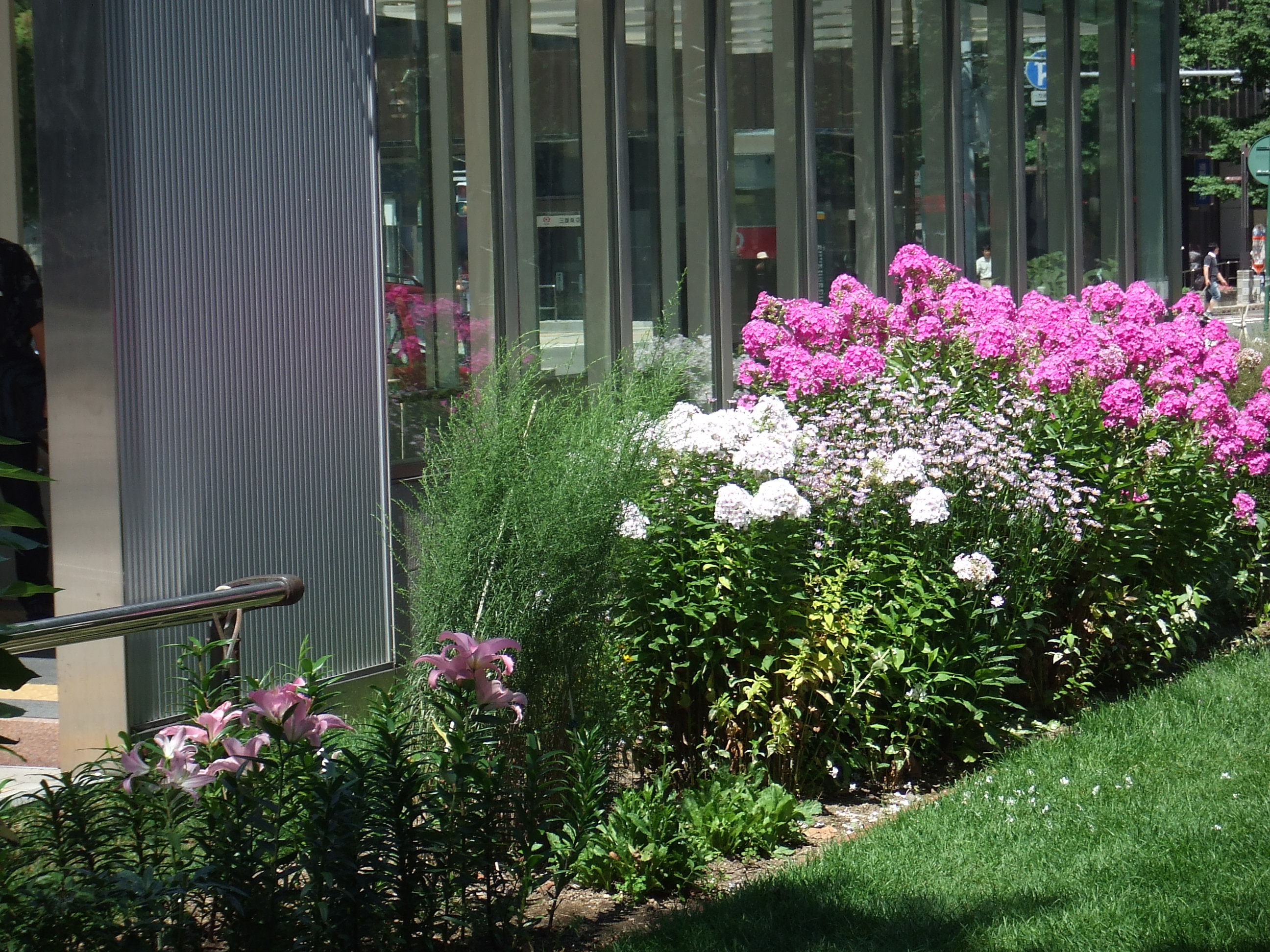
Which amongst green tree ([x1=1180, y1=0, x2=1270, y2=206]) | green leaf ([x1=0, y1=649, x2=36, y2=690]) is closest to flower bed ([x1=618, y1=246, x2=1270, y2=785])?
green leaf ([x1=0, y1=649, x2=36, y2=690])

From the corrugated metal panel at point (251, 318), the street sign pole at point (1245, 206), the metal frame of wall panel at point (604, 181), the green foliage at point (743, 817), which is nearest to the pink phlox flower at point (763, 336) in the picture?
the metal frame of wall panel at point (604, 181)

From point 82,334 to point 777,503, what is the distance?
250 cm

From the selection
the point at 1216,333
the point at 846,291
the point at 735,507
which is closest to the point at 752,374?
the point at 846,291

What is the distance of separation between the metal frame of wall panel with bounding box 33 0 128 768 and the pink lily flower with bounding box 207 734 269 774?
6.53 feet

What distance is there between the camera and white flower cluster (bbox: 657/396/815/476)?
19.0ft

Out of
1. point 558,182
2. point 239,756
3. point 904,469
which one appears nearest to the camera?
point 239,756

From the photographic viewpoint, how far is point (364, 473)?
6348 mm

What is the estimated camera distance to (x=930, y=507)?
575 centimetres

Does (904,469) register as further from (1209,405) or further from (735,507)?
(1209,405)

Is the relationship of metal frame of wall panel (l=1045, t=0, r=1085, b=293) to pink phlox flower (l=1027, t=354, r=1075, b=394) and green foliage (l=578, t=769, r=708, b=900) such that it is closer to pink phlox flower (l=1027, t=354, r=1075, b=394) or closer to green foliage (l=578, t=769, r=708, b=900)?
pink phlox flower (l=1027, t=354, r=1075, b=394)

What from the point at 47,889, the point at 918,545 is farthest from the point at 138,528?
the point at 918,545

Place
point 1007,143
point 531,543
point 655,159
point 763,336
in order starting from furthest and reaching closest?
point 1007,143 → point 655,159 → point 763,336 → point 531,543

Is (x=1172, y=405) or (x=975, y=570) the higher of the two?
(x=1172, y=405)

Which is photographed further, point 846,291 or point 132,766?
point 846,291
